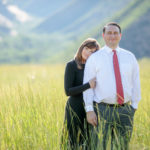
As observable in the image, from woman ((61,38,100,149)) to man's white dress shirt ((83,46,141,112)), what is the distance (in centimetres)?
20

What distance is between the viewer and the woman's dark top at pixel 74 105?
3.54 m

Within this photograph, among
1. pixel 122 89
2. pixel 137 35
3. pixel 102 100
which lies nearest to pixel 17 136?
pixel 102 100

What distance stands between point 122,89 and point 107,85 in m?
0.18

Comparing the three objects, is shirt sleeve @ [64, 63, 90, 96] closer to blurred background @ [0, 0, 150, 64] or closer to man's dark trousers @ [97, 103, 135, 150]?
man's dark trousers @ [97, 103, 135, 150]

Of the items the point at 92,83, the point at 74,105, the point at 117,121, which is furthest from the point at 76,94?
the point at 117,121

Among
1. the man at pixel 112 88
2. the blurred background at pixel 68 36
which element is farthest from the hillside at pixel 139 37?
the man at pixel 112 88

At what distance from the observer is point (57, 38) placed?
584 feet

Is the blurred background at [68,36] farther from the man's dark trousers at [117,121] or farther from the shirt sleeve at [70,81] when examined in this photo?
the man's dark trousers at [117,121]

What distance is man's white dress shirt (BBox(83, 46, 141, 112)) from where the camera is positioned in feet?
10.7

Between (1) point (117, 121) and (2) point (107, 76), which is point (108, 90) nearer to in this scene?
(2) point (107, 76)

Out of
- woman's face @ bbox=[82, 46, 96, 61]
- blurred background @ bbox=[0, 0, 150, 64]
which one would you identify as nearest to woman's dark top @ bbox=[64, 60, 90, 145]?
woman's face @ bbox=[82, 46, 96, 61]

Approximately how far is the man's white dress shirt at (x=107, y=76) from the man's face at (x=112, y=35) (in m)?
0.06

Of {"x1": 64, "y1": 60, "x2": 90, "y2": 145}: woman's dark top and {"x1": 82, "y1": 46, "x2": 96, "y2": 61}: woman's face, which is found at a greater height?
{"x1": 82, "y1": 46, "x2": 96, "y2": 61}: woman's face

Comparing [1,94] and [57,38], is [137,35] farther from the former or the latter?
[57,38]
